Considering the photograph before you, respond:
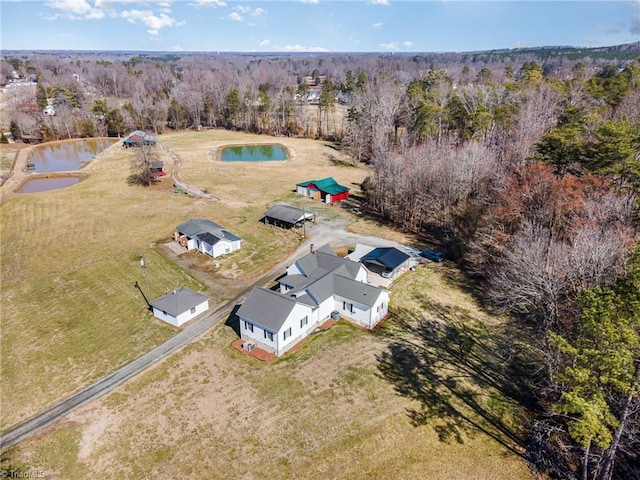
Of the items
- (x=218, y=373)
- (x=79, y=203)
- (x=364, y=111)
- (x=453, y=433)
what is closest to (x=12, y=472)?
(x=218, y=373)

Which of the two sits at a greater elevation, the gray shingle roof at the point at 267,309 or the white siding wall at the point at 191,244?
the gray shingle roof at the point at 267,309

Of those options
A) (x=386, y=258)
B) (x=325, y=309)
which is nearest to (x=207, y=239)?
(x=325, y=309)

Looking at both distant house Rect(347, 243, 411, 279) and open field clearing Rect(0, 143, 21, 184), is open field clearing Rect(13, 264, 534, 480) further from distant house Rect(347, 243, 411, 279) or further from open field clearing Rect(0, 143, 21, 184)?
open field clearing Rect(0, 143, 21, 184)

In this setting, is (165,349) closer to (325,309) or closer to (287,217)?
(325,309)

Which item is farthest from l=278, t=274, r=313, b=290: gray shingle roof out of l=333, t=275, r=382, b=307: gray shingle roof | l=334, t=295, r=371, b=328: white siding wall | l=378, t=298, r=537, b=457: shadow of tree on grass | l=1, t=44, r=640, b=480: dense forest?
l=1, t=44, r=640, b=480: dense forest

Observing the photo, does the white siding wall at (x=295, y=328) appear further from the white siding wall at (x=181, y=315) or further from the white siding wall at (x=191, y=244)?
the white siding wall at (x=191, y=244)

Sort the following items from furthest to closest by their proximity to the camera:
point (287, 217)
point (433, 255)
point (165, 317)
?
point (287, 217)
point (433, 255)
point (165, 317)

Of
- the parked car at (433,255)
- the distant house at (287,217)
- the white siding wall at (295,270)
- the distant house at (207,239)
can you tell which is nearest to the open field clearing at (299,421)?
the white siding wall at (295,270)
